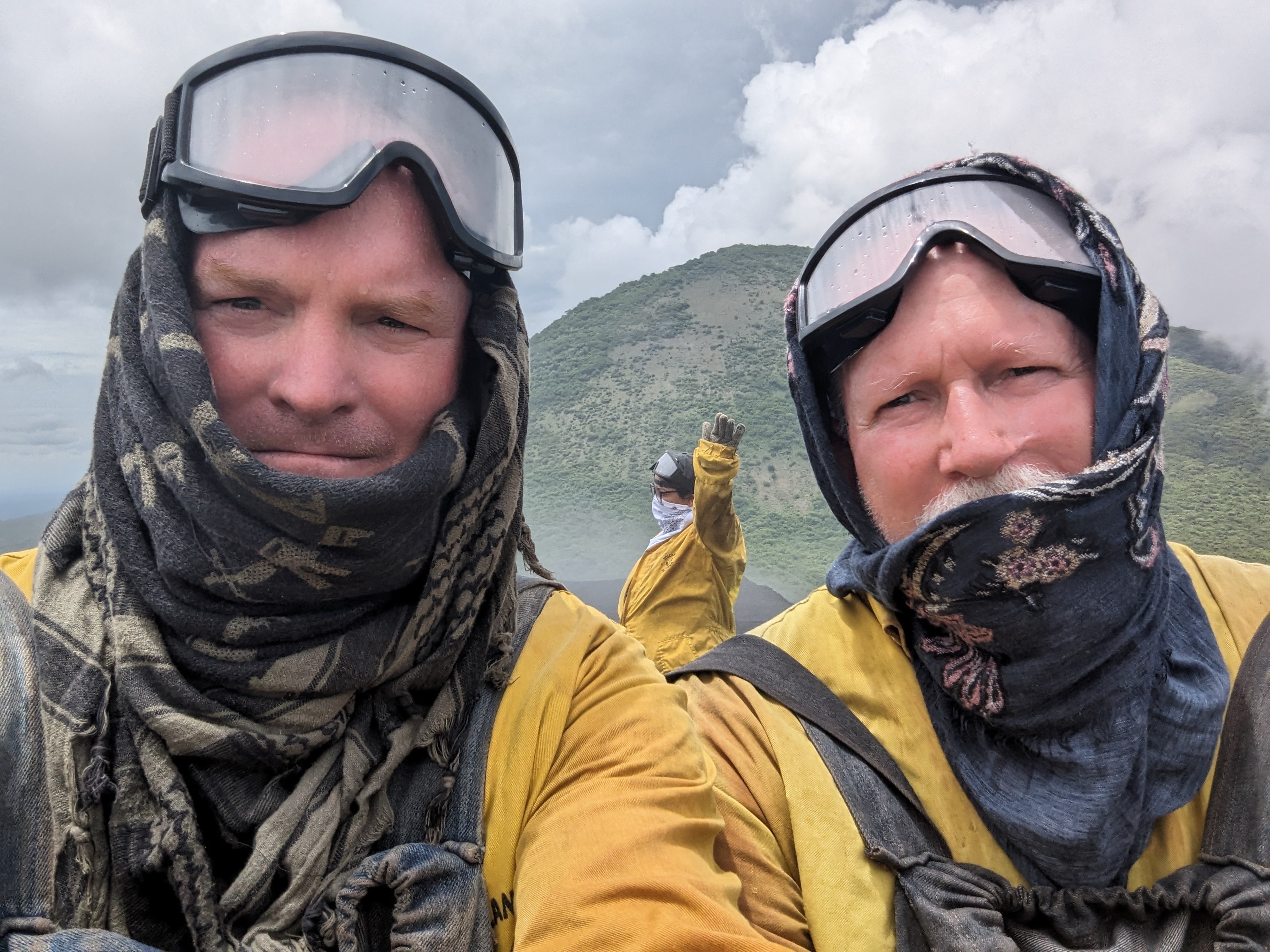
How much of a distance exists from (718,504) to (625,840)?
12.0ft

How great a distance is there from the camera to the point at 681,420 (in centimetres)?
2658

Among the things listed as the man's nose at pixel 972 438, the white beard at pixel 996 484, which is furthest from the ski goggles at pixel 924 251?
the white beard at pixel 996 484

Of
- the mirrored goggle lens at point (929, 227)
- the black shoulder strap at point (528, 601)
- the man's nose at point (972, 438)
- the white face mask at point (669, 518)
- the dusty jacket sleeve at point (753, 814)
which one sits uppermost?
the mirrored goggle lens at point (929, 227)

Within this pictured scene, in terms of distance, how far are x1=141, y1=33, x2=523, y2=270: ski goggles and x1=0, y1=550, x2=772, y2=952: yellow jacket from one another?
2.54 ft

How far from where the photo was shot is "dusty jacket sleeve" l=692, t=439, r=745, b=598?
4574 mm

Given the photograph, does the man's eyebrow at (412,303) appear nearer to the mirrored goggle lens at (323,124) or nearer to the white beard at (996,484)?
the mirrored goggle lens at (323,124)

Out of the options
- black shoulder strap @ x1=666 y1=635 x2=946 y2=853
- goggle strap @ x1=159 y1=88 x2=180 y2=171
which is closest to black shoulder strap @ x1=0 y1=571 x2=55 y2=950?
goggle strap @ x1=159 y1=88 x2=180 y2=171

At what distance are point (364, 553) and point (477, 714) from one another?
14.9 inches

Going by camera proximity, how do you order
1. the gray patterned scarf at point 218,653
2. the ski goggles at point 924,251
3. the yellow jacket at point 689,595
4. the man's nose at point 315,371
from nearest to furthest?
the gray patterned scarf at point 218,653 → the man's nose at point 315,371 → the ski goggles at point 924,251 → the yellow jacket at point 689,595

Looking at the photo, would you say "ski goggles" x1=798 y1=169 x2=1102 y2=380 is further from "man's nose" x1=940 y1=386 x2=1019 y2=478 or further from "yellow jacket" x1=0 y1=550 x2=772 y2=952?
"yellow jacket" x1=0 y1=550 x2=772 y2=952

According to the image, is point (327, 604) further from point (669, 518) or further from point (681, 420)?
point (681, 420)

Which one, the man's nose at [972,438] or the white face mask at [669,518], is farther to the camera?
the white face mask at [669,518]

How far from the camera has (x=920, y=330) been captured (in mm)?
1609

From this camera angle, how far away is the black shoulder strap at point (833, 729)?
58.0 inches
